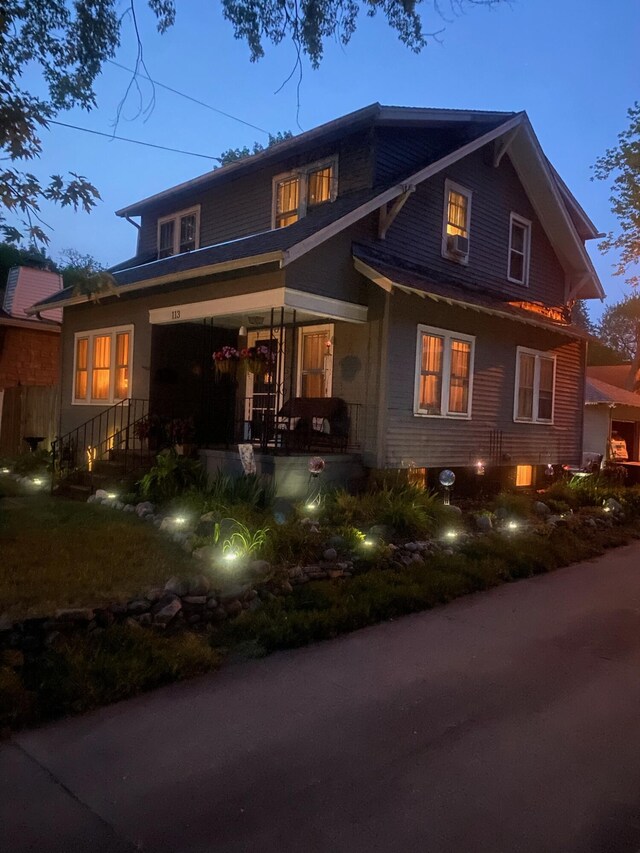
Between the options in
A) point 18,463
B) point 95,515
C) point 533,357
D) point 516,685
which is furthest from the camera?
point 533,357

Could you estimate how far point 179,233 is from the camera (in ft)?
54.7

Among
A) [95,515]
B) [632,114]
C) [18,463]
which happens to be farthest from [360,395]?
[632,114]

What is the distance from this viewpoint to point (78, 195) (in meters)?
6.41

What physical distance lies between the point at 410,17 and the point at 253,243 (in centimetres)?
550

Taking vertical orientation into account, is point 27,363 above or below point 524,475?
above

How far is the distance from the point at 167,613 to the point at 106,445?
352 inches

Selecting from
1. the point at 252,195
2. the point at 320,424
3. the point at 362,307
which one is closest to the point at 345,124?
the point at 252,195

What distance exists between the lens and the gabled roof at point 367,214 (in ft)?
36.2

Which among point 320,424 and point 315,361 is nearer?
point 320,424

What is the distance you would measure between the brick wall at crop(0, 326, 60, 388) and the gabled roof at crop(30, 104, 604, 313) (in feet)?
13.8

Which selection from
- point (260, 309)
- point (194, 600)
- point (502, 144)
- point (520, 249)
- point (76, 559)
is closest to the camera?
point (194, 600)

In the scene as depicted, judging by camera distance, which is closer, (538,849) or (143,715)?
(538,849)

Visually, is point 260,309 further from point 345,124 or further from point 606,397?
point 606,397

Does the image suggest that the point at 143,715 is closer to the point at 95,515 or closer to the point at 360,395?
the point at 95,515
